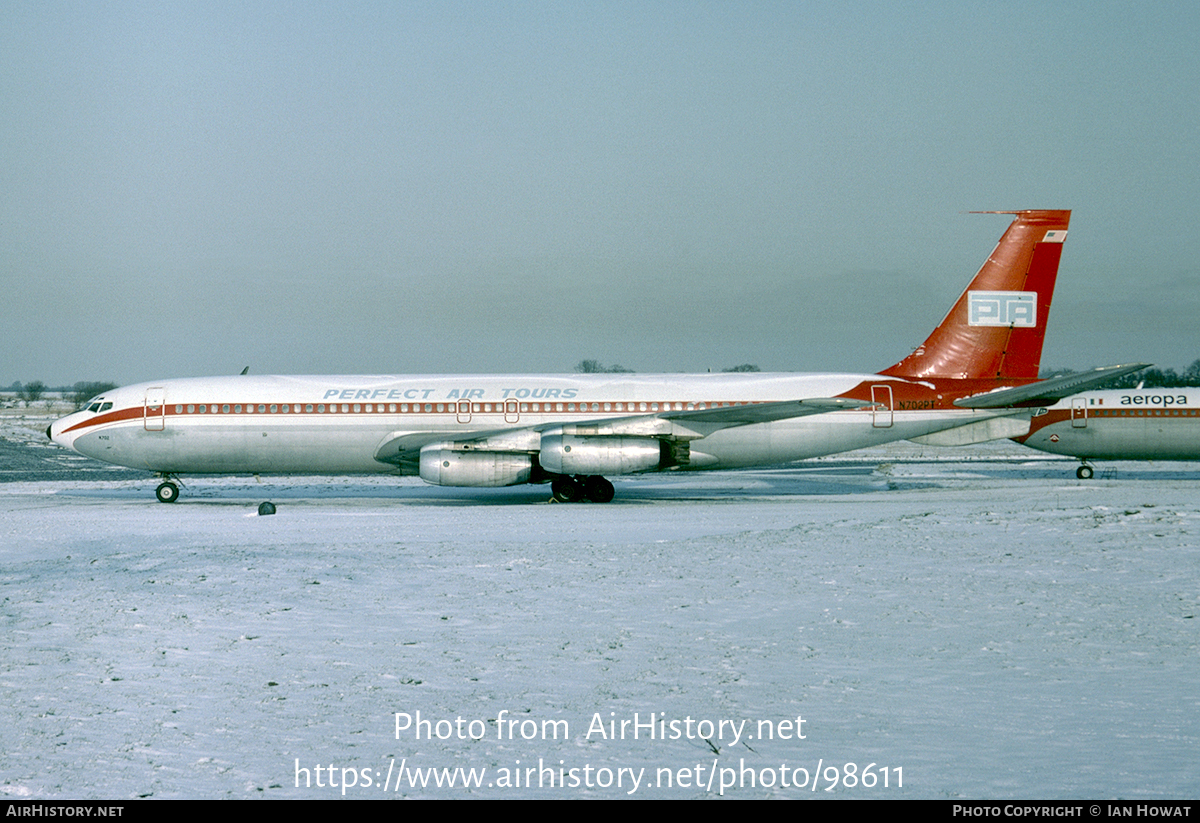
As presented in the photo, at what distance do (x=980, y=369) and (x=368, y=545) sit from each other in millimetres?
16352

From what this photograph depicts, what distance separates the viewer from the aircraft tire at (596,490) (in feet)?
73.8

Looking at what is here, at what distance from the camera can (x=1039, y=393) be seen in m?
22.2

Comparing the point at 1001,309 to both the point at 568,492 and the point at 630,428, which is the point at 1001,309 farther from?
the point at 568,492

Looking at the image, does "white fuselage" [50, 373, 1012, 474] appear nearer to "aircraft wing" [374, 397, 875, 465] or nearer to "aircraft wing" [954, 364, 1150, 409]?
"aircraft wing" [374, 397, 875, 465]

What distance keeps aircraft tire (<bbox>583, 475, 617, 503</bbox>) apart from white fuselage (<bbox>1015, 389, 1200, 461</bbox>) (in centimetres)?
1498

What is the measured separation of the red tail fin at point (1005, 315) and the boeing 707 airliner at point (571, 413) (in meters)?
0.04

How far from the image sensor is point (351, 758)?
5.82 meters

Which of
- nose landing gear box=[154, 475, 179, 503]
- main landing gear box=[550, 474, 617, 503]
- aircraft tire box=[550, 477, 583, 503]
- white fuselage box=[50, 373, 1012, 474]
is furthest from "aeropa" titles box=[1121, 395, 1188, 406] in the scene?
nose landing gear box=[154, 475, 179, 503]

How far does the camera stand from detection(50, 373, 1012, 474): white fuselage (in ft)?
75.3

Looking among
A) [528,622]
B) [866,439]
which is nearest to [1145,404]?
[866,439]

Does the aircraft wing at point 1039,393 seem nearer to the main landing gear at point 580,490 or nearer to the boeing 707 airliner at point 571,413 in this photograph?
the boeing 707 airliner at point 571,413

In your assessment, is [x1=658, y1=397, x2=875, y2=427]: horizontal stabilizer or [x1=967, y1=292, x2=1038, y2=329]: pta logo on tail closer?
[x1=658, y1=397, x2=875, y2=427]: horizontal stabilizer

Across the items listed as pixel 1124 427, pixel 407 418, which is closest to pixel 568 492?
pixel 407 418

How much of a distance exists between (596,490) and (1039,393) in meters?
10.4
